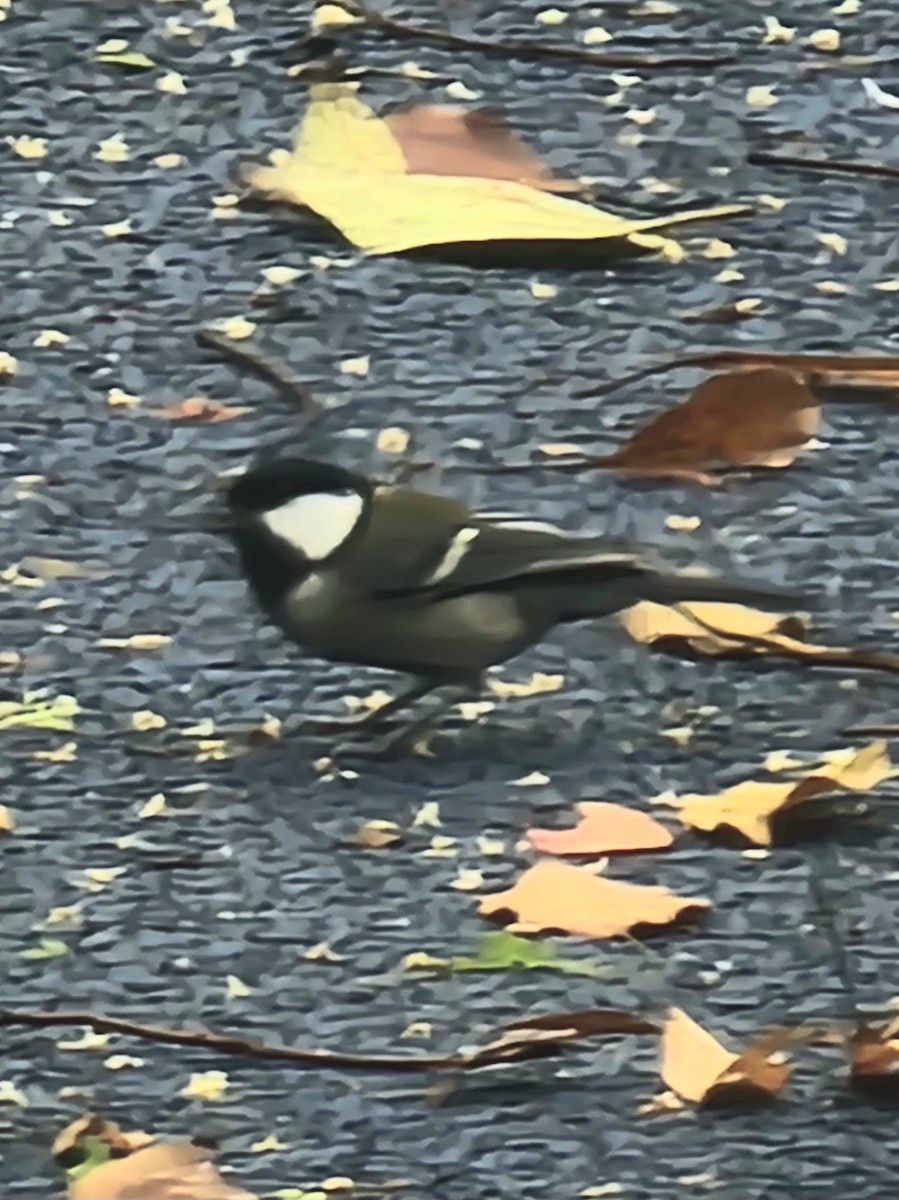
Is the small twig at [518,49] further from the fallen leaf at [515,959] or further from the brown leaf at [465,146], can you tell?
the fallen leaf at [515,959]

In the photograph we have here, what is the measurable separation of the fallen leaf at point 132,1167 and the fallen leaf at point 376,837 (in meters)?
0.09

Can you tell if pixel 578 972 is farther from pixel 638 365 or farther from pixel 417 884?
pixel 638 365

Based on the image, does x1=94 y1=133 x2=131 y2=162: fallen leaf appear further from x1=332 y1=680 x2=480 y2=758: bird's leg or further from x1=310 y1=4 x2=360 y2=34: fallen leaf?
x1=332 y1=680 x2=480 y2=758: bird's leg

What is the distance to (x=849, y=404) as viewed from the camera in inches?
17.7

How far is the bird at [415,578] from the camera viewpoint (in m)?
0.43

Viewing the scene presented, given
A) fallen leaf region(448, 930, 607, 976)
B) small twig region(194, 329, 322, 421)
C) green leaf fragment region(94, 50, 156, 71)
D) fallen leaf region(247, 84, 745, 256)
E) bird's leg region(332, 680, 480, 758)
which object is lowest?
fallen leaf region(448, 930, 607, 976)

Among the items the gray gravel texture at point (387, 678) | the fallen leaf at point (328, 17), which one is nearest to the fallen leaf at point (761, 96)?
the gray gravel texture at point (387, 678)

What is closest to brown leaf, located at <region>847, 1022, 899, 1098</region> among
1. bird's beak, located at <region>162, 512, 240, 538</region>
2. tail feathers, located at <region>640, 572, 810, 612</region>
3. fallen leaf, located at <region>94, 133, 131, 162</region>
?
tail feathers, located at <region>640, 572, 810, 612</region>

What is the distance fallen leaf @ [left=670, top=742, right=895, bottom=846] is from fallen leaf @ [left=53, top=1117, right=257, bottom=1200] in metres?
0.16

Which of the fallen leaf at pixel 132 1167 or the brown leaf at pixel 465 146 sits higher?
the brown leaf at pixel 465 146

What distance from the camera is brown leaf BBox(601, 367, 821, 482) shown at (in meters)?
0.45

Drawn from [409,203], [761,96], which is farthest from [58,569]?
[761,96]

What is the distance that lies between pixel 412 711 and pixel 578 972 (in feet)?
0.28

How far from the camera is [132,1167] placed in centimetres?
42
